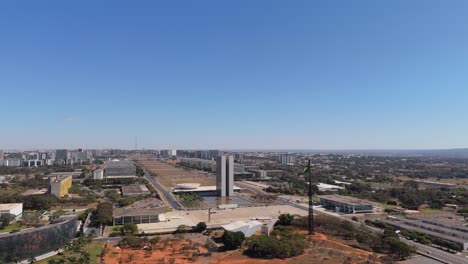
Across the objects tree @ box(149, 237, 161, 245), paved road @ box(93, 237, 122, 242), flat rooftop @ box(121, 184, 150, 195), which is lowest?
paved road @ box(93, 237, 122, 242)

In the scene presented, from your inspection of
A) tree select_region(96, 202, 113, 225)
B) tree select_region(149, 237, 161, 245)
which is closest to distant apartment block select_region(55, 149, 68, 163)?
tree select_region(96, 202, 113, 225)

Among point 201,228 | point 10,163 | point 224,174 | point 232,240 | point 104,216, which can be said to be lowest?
point 201,228

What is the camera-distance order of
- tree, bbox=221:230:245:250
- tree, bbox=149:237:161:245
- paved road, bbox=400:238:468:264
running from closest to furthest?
1. paved road, bbox=400:238:468:264
2. tree, bbox=221:230:245:250
3. tree, bbox=149:237:161:245

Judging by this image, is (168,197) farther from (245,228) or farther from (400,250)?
(400,250)

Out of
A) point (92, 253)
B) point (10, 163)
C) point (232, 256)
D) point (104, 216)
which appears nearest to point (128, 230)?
point (104, 216)

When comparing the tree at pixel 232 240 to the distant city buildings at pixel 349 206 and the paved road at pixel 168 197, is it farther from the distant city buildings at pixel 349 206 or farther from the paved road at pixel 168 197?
the distant city buildings at pixel 349 206

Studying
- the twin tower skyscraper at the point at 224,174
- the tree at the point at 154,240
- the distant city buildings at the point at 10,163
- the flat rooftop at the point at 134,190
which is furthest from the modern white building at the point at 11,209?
the distant city buildings at the point at 10,163

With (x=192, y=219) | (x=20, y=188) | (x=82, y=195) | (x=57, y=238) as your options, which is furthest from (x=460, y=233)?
(x=20, y=188)

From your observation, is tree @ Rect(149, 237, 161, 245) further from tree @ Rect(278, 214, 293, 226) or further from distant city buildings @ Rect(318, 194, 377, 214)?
distant city buildings @ Rect(318, 194, 377, 214)

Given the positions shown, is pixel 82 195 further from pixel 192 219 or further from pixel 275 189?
pixel 275 189
